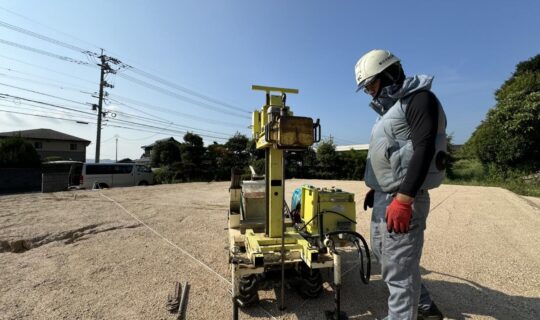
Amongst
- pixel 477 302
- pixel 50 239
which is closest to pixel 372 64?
pixel 477 302

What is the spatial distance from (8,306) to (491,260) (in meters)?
5.14

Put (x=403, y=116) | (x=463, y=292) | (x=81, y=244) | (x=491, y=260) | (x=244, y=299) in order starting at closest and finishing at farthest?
(x=403, y=116) < (x=244, y=299) < (x=463, y=292) < (x=491, y=260) < (x=81, y=244)

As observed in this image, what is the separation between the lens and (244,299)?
2326mm

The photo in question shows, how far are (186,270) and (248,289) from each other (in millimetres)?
1200

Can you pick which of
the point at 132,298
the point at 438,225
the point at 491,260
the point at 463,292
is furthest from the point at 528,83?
the point at 132,298

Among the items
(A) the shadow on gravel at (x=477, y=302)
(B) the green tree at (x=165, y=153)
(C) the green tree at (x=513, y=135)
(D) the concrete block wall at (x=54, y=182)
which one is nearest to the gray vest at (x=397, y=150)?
(A) the shadow on gravel at (x=477, y=302)

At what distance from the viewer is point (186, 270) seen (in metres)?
3.20

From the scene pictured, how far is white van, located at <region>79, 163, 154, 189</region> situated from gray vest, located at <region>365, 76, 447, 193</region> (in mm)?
13968

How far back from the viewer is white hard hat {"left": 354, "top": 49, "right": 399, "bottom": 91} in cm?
181

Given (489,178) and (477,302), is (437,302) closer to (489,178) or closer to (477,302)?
(477,302)

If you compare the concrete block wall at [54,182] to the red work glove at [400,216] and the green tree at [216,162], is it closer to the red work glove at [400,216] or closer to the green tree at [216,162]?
the green tree at [216,162]

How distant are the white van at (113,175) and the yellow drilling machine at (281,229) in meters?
12.1

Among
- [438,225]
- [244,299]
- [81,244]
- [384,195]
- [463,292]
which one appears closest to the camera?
[384,195]

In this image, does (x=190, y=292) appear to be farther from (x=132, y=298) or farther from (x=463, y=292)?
(x=463, y=292)
